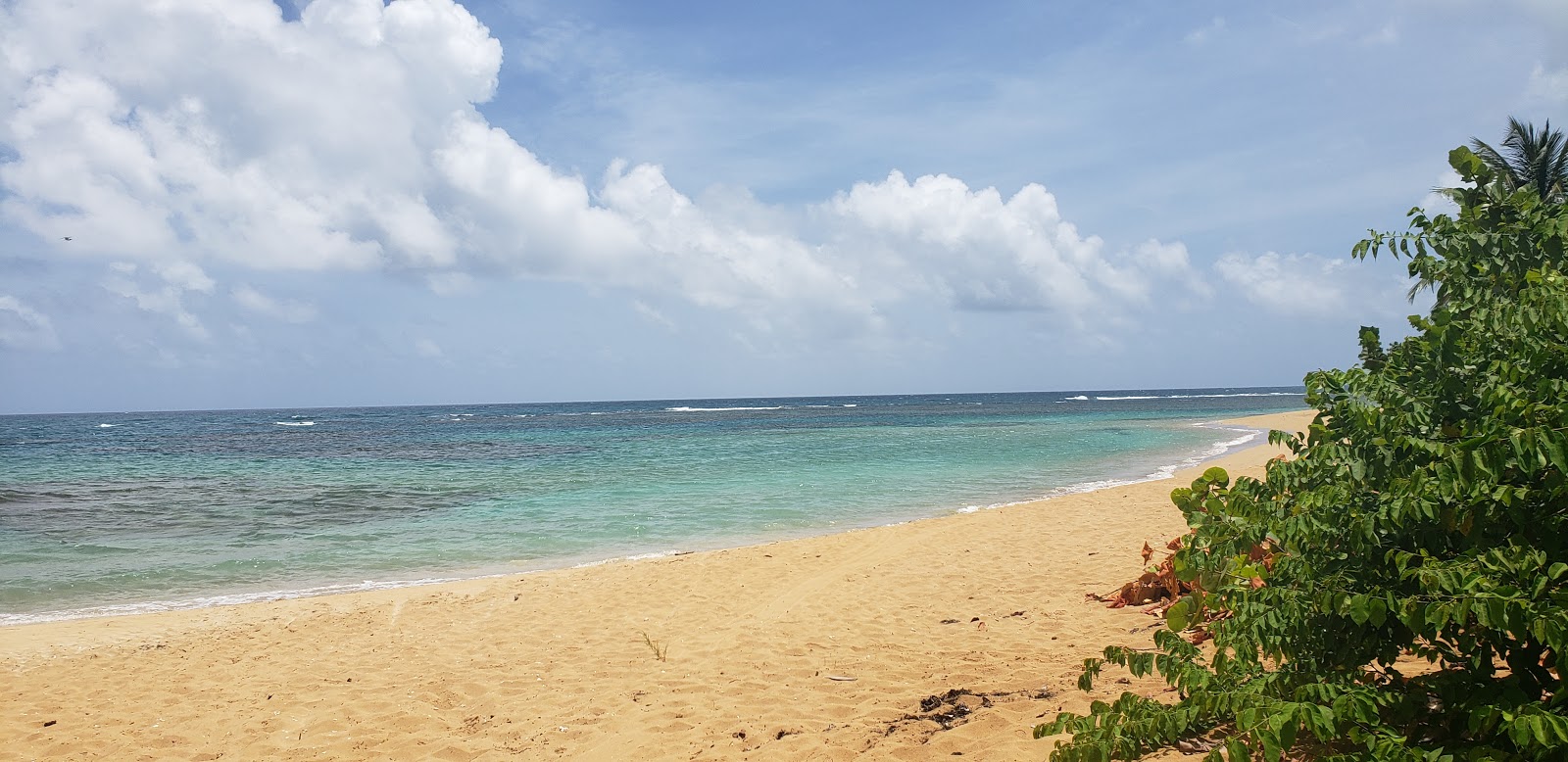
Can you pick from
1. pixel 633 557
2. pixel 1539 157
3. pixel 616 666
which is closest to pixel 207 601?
pixel 633 557

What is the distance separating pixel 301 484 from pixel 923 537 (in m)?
18.9

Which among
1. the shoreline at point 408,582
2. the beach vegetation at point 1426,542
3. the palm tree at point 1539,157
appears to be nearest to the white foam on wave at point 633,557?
the shoreline at point 408,582

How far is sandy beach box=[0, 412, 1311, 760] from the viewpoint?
5234mm

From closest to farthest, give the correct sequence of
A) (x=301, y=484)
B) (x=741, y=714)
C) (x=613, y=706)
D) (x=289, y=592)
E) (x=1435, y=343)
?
(x=1435, y=343)
(x=741, y=714)
(x=613, y=706)
(x=289, y=592)
(x=301, y=484)

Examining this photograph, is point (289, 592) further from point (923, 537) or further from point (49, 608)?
point (923, 537)

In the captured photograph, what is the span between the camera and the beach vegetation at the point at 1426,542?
2295 mm

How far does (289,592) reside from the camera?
34.9ft

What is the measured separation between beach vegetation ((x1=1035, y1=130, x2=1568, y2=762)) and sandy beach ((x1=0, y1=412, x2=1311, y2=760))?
1.59 metres

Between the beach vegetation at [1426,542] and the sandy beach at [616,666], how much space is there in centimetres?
159

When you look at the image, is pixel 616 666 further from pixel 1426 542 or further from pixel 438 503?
pixel 438 503

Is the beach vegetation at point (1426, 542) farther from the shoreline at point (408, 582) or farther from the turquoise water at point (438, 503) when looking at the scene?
the turquoise water at point (438, 503)

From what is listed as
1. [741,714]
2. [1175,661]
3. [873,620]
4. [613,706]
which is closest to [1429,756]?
[1175,661]

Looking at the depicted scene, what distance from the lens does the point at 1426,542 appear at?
266 centimetres

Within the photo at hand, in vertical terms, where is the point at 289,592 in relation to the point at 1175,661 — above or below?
below
